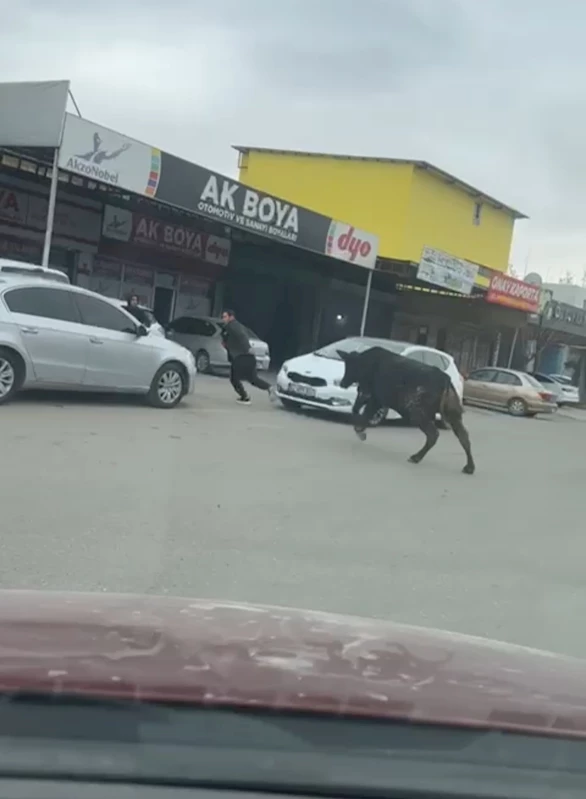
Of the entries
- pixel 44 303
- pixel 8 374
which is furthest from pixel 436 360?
pixel 8 374

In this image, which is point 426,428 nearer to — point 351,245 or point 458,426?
point 458,426

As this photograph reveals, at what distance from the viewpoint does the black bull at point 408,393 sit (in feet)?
40.0

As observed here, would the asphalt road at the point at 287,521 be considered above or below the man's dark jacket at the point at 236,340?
below

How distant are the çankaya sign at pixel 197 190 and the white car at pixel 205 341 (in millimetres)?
3174

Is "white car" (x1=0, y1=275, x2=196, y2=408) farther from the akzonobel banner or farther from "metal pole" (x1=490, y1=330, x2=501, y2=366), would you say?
"metal pole" (x1=490, y1=330, x2=501, y2=366)

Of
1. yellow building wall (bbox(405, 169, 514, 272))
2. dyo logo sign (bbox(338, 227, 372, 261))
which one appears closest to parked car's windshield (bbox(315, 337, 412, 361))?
dyo logo sign (bbox(338, 227, 372, 261))

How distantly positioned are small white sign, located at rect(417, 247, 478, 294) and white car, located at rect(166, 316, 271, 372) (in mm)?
5951

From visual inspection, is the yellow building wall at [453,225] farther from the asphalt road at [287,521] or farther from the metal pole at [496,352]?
the asphalt road at [287,521]

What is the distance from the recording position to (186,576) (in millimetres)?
6199

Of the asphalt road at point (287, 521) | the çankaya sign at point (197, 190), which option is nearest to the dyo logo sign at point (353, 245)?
the çankaya sign at point (197, 190)

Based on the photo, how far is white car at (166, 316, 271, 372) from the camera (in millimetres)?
24109

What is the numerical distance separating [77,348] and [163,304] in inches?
568

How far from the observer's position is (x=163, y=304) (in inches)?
1085

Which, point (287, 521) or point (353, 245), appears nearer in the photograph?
point (287, 521)
